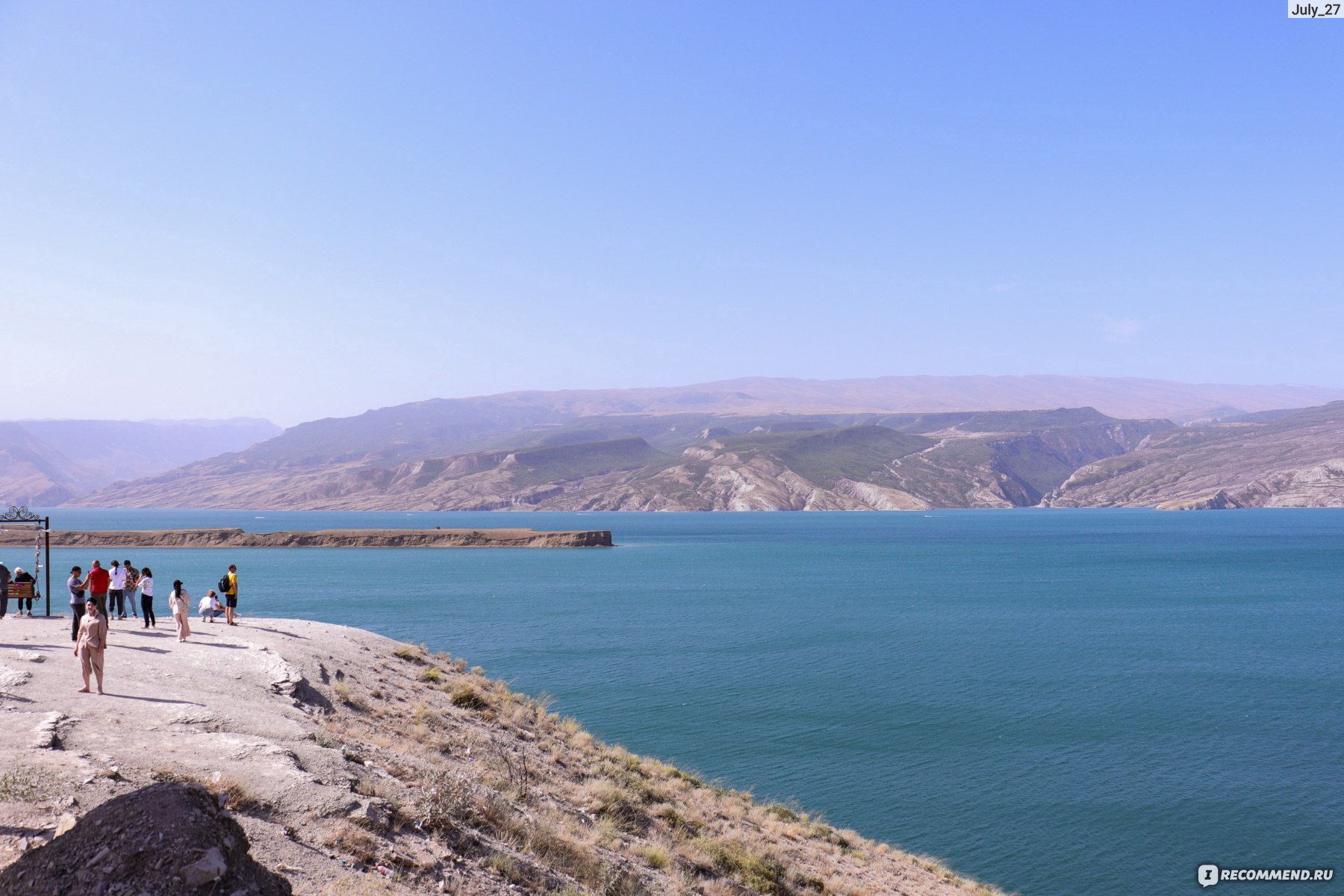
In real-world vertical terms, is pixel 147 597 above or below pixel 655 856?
above

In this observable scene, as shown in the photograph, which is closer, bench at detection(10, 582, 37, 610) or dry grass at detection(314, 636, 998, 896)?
dry grass at detection(314, 636, 998, 896)

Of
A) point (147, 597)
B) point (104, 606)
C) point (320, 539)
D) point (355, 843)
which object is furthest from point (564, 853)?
point (320, 539)

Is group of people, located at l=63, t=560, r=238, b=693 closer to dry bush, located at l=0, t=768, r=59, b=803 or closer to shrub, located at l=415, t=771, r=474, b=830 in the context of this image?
dry bush, located at l=0, t=768, r=59, b=803

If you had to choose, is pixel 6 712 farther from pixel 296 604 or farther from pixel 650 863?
pixel 296 604

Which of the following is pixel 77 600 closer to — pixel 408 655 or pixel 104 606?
pixel 104 606

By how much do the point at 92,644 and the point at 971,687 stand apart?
3292cm

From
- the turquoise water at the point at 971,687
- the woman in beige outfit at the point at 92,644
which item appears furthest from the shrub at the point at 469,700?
the woman in beige outfit at the point at 92,644

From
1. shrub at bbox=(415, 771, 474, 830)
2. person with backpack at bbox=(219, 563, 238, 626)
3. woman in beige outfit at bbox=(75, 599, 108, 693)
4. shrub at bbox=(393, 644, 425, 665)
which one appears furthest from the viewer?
shrub at bbox=(393, 644, 425, 665)

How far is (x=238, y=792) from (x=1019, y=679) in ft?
117

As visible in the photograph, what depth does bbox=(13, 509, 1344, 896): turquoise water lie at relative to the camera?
22703mm

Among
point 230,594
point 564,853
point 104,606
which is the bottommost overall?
point 564,853

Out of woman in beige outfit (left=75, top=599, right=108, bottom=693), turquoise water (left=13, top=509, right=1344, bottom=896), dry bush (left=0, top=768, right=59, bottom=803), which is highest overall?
woman in beige outfit (left=75, top=599, right=108, bottom=693)

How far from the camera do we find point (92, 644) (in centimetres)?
1633

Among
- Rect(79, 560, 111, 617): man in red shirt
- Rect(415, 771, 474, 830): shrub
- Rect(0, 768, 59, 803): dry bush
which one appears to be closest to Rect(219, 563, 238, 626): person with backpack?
Rect(79, 560, 111, 617): man in red shirt
